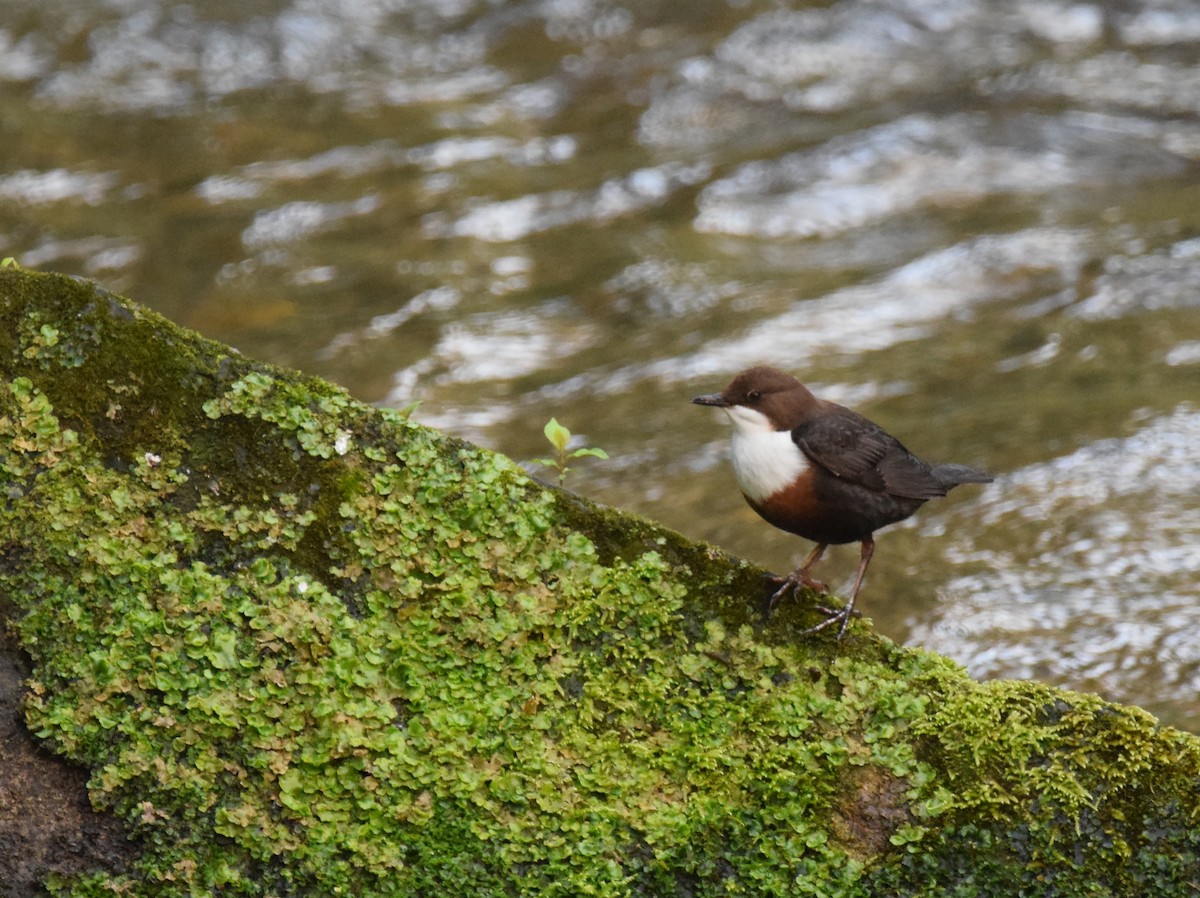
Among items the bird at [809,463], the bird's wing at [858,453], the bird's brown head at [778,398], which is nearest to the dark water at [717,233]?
the bird's wing at [858,453]

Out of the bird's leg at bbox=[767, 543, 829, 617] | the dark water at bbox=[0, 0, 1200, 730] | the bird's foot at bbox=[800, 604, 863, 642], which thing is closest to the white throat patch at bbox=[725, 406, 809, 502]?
the bird's leg at bbox=[767, 543, 829, 617]

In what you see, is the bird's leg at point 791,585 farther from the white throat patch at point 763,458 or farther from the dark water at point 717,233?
the dark water at point 717,233

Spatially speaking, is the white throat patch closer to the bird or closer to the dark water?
the bird

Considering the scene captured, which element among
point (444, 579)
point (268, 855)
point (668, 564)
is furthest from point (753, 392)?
point (268, 855)

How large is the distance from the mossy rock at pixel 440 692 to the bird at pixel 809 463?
1.81ft

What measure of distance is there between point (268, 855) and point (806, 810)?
1.28 metres

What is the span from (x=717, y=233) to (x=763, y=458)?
6879 millimetres

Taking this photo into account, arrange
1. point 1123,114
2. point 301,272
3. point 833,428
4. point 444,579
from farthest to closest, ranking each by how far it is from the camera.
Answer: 1. point 1123,114
2. point 301,272
3. point 833,428
4. point 444,579

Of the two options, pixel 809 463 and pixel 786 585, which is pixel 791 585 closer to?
pixel 786 585

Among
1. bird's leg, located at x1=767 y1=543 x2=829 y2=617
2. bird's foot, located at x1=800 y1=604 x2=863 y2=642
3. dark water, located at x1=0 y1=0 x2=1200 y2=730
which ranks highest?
bird's leg, located at x1=767 y1=543 x2=829 y2=617

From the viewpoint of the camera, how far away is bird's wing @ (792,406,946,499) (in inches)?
148

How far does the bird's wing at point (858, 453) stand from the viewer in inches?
148

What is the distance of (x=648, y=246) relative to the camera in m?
10.1

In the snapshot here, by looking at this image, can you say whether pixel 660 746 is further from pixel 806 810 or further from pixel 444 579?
pixel 444 579
